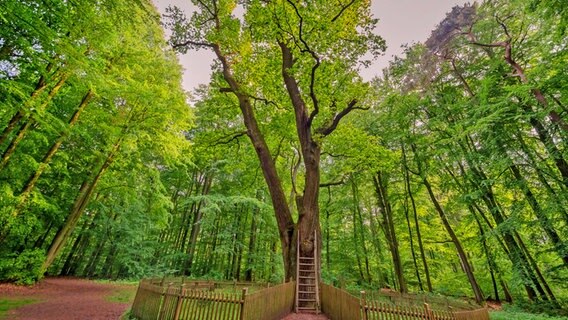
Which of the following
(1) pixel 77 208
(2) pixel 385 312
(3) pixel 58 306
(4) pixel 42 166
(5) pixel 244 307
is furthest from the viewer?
(1) pixel 77 208

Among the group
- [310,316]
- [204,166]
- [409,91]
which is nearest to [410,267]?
[409,91]

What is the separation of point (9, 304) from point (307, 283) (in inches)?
317

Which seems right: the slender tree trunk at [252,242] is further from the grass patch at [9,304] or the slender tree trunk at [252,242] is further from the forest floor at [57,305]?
the grass patch at [9,304]

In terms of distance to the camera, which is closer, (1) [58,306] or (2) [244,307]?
(2) [244,307]

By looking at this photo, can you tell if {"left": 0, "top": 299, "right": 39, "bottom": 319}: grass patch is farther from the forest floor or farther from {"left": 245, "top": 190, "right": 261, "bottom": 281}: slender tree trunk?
{"left": 245, "top": 190, "right": 261, "bottom": 281}: slender tree trunk

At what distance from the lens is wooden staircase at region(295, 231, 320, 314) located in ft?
23.7

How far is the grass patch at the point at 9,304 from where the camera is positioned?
19.5 ft

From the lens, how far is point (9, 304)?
22.5 ft

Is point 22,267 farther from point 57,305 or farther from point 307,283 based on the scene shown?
point 307,283

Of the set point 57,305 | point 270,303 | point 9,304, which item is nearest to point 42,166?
point 9,304

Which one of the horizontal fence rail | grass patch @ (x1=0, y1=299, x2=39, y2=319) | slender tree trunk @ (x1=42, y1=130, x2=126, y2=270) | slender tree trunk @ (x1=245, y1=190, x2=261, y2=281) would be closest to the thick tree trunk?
the horizontal fence rail

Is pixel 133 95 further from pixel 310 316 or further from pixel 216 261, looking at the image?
pixel 216 261

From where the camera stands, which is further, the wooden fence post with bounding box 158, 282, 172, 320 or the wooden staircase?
the wooden staircase

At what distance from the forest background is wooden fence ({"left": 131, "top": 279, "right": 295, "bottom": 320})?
451 cm
